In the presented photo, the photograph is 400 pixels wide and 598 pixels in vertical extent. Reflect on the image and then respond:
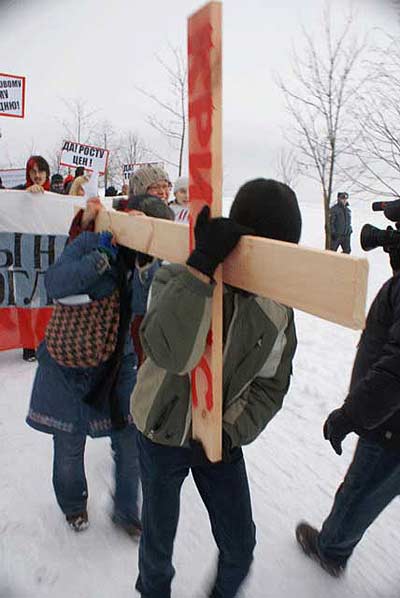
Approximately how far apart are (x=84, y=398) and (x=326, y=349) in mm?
4111

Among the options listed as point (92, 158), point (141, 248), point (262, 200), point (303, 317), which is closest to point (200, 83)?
point (262, 200)

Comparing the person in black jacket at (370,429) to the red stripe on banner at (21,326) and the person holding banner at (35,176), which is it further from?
the person holding banner at (35,176)

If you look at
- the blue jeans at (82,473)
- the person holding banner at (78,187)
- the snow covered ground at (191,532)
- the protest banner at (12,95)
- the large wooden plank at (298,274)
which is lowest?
the snow covered ground at (191,532)

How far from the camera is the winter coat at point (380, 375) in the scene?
5.42 ft

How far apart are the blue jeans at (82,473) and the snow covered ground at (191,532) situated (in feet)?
0.43

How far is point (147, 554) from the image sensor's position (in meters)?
1.78

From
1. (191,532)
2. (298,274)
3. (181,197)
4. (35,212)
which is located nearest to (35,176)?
(35,212)

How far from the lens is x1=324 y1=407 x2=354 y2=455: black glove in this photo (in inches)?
71.0

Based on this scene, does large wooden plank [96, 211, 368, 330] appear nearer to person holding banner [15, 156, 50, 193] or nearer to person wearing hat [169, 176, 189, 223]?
person holding banner [15, 156, 50, 193]

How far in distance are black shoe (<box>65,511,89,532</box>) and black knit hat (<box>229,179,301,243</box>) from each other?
1874 millimetres

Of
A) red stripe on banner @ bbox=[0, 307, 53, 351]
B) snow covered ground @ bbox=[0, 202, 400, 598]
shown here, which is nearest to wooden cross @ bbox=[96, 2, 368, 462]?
snow covered ground @ bbox=[0, 202, 400, 598]

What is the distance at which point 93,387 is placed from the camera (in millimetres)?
2246

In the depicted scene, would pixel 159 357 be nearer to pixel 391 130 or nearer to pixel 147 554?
pixel 147 554

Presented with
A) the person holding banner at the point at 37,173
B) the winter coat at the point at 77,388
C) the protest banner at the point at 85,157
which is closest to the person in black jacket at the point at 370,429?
the winter coat at the point at 77,388
